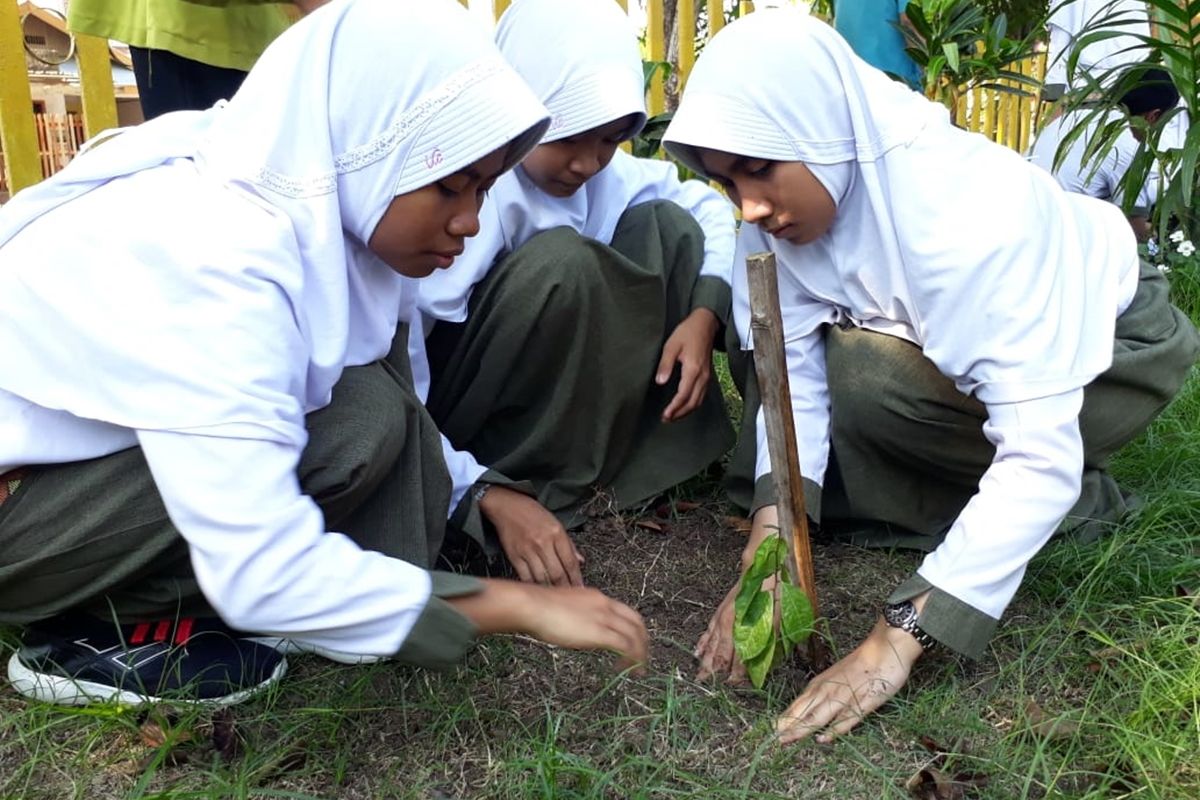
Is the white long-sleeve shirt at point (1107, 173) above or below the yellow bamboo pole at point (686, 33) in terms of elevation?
below

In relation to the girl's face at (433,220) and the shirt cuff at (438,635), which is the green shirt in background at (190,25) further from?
the shirt cuff at (438,635)

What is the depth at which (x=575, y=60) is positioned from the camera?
2.27 meters

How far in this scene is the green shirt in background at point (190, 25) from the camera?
7.87 feet

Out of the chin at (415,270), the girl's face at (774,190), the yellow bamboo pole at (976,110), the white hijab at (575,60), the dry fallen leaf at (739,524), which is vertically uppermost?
the white hijab at (575,60)

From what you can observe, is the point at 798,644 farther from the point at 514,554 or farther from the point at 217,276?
the point at 217,276

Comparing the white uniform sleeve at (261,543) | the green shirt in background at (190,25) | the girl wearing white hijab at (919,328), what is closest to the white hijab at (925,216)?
the girl wearing white hijab at (919,328)

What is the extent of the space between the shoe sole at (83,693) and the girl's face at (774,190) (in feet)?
3.63

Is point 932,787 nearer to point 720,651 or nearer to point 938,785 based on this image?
point 938,785

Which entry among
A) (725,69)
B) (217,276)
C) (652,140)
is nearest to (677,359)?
(725,69)

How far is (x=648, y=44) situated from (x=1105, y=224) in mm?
3289

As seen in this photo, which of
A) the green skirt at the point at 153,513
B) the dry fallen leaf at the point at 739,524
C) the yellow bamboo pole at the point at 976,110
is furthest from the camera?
the yellow bamboo pole at the point at 976,110

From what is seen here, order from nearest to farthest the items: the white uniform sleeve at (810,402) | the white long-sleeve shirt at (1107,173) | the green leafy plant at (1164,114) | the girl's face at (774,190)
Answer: the girl's face at (774,190)
the white uniform sleeve at (810,402)
the green leafy plant at (1164,114)
the white long-sleeve shirt at (1107,173)

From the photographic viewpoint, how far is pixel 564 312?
223 cm

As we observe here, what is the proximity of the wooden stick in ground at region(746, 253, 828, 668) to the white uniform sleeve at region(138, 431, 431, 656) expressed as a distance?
0.63m
